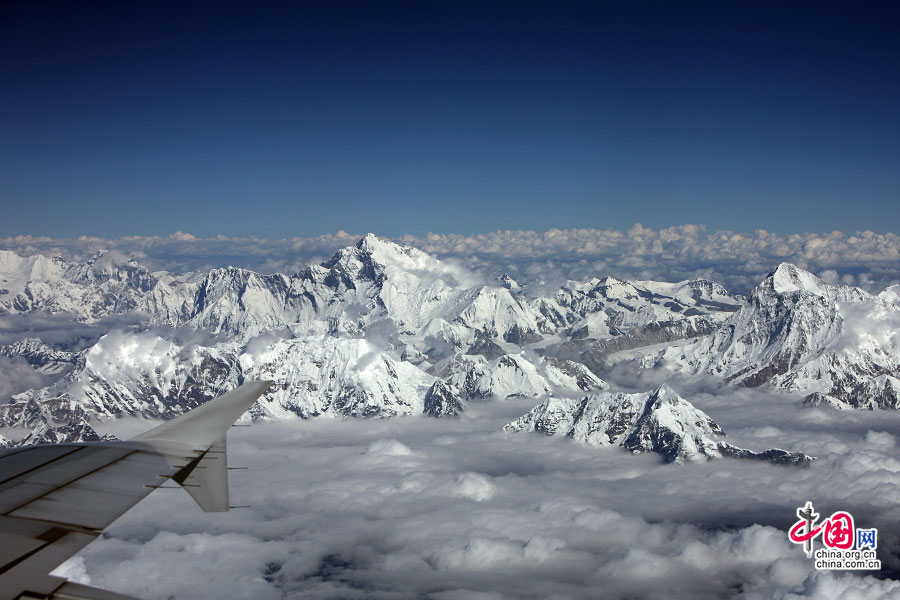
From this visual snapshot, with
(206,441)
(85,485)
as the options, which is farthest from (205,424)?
(85,485)

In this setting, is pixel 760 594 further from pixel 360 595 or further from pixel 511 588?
pixel 360 595

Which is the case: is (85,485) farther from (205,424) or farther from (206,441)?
(205,424)

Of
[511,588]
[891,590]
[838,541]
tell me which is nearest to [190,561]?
[511,588]

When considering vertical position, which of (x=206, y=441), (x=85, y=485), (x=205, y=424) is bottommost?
(x=206, y=441)

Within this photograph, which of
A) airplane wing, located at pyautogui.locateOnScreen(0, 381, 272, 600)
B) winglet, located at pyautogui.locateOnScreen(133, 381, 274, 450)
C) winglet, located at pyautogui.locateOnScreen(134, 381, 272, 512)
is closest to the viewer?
airplane wing, located at pyautogui.locateOnScreen(0, 381, 272, 600)

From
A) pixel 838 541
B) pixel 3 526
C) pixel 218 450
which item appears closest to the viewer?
pixel 3 526

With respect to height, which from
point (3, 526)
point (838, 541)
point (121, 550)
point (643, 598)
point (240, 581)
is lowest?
point (643, 598)

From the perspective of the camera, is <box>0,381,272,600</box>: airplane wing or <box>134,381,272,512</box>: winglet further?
<box>134,381,272,512</box>: winglet
